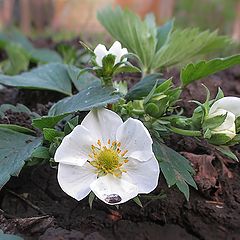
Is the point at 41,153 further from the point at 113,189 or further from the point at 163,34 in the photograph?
the point at 163,34

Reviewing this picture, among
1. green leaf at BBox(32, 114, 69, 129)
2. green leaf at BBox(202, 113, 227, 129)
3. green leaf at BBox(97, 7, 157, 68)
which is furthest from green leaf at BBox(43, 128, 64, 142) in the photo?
green leaf at BBox(97, 7, 157, 68)

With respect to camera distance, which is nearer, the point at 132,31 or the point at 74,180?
the point at 74,180

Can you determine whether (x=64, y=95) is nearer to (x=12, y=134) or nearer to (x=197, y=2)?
(x=12, y=134)

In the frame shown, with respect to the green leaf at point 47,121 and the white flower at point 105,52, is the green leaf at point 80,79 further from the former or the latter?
Result: the green leaf at point 47,121

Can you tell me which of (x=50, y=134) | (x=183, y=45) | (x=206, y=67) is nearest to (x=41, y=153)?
(x=50, y=134)

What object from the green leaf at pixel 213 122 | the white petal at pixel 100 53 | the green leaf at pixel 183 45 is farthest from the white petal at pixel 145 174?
the green leaf at pixel 183 45

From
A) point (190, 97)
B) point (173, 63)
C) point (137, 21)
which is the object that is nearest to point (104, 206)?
point (190, 97)
